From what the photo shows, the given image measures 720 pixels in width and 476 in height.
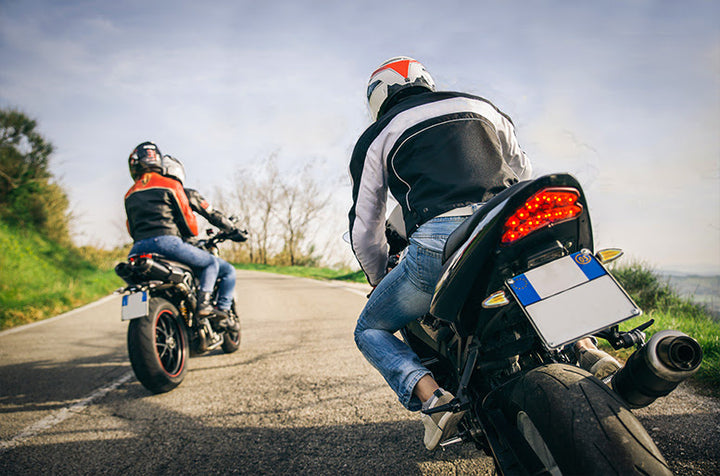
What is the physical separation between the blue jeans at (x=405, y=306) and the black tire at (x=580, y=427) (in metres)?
0.50

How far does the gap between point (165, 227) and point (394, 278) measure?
3018mm

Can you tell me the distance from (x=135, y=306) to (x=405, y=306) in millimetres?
2521

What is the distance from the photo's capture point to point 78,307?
9414 mm

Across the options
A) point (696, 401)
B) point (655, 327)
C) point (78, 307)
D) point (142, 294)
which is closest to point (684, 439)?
point (696, 401)

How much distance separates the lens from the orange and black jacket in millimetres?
4000

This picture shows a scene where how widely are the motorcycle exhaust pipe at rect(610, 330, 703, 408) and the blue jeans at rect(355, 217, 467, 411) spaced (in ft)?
2.28

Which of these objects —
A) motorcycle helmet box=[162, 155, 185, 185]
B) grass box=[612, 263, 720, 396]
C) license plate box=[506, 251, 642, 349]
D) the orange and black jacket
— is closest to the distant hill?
grass box=[612, 263, 720, 396]

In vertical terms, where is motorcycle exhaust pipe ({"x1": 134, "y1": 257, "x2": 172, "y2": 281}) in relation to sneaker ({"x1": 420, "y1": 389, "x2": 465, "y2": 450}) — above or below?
above

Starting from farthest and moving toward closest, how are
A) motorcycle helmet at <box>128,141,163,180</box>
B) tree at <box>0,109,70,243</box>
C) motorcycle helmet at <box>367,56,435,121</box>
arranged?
tree at <box>0,109,70,243</box> → motorcycle helmet at <box>128,141,163,180</box> → motorcycle helmet at <box>367,56,435,121</box>

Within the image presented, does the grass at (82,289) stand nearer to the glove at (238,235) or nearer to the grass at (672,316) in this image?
the grass at (672,316)

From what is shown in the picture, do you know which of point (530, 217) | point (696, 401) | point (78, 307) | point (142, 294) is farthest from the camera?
point (78, 307)

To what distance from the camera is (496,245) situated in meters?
1.38

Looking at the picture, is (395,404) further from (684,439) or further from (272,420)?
(684,439)

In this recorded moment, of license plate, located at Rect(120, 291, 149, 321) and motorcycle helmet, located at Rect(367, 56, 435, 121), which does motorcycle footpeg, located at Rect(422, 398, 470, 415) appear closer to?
motorcycle helmet, located at Rect(367, 56, 435, 121)
